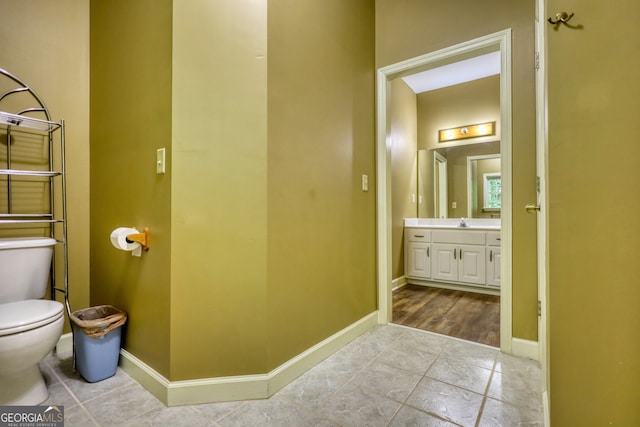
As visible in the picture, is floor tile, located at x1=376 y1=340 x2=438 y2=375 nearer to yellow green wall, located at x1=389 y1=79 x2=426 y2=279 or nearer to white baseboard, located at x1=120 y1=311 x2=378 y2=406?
white baseboard, located at x1=120 y1=311 x2=378 y2=406

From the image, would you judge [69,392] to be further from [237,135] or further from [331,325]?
[237,135]

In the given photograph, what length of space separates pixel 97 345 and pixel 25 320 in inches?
14.3

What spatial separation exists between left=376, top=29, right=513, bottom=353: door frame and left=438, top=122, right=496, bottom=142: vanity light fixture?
1.88 m

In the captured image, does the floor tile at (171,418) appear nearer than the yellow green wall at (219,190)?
Yes

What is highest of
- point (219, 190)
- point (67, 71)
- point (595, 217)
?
point (67, 71)

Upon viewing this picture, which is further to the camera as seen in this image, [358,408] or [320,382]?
[320,382]

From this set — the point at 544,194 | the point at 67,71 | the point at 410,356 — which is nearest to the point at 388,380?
the point at 410,356

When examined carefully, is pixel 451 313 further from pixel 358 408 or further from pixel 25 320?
pixel 25 320

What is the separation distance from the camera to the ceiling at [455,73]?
322 centimetres

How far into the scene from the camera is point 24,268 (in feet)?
4.92

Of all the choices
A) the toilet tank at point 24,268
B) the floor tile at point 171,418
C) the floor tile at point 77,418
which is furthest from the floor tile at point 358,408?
the toilet tank at point 24,268

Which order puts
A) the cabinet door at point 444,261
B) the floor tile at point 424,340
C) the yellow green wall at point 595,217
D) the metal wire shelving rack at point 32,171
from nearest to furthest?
the yellow green wall at point 595,217 < the metal wire shelving rack at point 32,171 < the floor tile at point 424,340 < the cabinet door at point 444,261

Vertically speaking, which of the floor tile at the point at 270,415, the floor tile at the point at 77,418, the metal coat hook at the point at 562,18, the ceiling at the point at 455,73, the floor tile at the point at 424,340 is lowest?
the floor tile at the point at 424,340

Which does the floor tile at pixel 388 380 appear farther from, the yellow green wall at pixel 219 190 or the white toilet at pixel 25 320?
the white toilet at pixel 25 320
